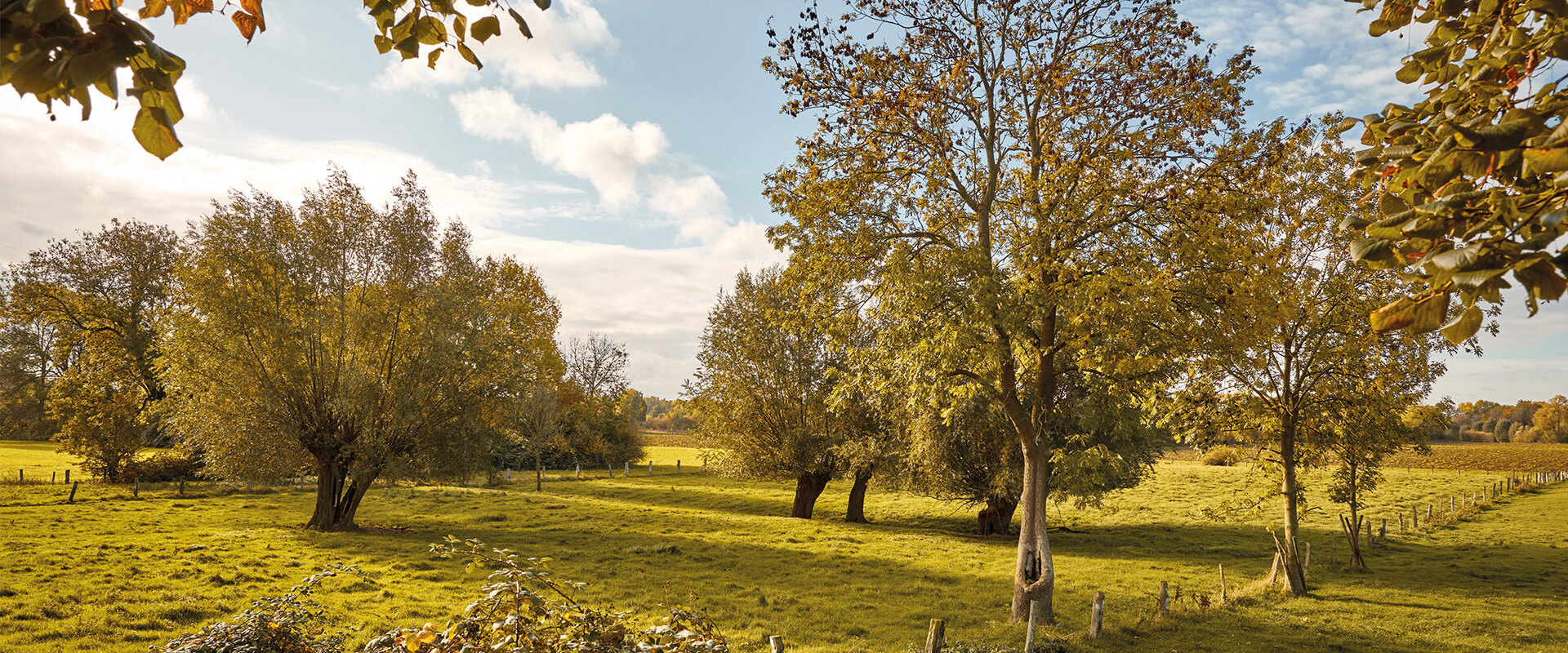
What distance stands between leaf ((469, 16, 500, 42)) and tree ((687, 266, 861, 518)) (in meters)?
27.2

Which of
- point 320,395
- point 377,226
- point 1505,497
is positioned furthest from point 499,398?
point 1505,497

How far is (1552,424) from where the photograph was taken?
93.9 m

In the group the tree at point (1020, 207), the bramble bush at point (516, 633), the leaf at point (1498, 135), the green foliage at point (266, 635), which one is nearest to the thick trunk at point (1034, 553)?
the tree at point (1020, 207)

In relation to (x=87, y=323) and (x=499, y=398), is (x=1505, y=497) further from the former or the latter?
(x=87, y=323)

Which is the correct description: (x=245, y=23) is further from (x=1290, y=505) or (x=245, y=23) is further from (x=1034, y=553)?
(x=1290, y=505)

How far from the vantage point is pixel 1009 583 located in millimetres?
18641

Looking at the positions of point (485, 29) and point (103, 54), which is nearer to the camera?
point (103, 54)

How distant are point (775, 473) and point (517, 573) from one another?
26715 millimetres

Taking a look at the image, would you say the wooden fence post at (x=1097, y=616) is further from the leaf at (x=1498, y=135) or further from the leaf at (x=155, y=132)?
the leaf at (x=155, y=132)

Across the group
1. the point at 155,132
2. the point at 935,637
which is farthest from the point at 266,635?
the point at 935,637

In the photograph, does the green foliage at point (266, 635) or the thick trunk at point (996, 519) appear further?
the thick trunk at point (996, 519)

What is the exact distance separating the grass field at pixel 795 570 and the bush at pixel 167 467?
2.89 meters

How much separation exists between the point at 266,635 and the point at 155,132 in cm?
617

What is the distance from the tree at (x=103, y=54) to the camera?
5.70 ft
